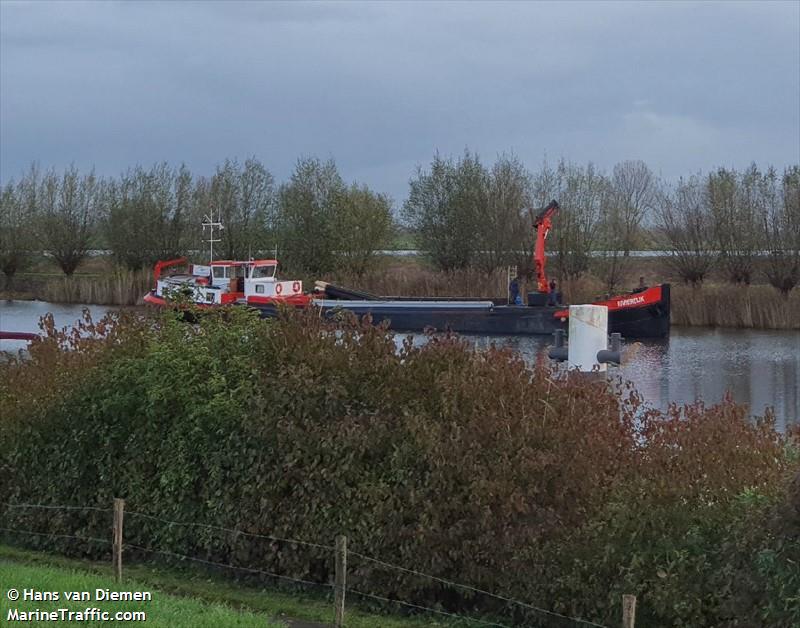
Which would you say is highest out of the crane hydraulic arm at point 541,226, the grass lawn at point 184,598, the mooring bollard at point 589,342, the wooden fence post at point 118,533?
the crane hydraulic arm at point 541,226

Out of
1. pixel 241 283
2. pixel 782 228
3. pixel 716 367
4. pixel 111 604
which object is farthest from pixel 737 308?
pixel 111 604

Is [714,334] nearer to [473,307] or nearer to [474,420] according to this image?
[473,307]

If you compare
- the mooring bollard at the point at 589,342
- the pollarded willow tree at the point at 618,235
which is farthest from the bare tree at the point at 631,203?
the mooring bollard at the point at 589,342

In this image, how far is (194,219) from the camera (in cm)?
7625

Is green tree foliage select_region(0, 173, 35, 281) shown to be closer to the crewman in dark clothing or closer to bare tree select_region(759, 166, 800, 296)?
the crewman in dark clothing

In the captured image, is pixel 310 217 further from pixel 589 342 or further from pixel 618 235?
pixel 589 342

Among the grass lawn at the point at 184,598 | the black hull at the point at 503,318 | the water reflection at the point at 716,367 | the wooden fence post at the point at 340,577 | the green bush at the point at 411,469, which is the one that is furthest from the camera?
the black hull at the point at 503,318

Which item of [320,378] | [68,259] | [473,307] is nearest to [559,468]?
[320,378]

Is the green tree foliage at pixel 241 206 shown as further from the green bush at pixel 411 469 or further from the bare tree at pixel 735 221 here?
the green bush at pixel 411 469

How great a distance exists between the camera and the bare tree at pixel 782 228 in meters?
59.7

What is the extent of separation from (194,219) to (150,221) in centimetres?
Answer: 292

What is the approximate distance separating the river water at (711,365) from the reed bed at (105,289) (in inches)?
395

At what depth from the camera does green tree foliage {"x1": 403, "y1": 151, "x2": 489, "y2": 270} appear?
70000mm

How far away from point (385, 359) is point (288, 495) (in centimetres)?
186
